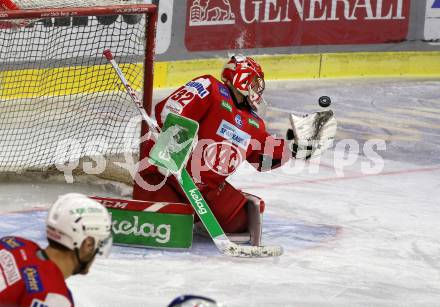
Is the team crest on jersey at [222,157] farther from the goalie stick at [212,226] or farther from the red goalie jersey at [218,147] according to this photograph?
the goalie stick at [212,226]

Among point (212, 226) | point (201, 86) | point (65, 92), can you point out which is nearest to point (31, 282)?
point (212, 226)

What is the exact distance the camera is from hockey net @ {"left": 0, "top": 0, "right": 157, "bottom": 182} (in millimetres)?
6996

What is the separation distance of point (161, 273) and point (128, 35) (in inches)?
110

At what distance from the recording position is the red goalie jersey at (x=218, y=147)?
5.79m

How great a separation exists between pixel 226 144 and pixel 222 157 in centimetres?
7

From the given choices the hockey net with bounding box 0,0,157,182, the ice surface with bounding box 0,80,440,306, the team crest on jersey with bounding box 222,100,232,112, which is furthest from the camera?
the hockey net with bounding box 0,0,157,182

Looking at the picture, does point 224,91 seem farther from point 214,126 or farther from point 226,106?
point 214,126

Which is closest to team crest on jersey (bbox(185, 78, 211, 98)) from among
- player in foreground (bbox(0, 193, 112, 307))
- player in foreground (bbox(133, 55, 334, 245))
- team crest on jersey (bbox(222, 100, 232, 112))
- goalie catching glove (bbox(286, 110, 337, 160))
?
player in foreground (bbox(133, 55, 334, 245))

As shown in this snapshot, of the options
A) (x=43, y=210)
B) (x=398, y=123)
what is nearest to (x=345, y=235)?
(x=43, y=210)

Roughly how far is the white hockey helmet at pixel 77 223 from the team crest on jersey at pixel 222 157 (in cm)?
259

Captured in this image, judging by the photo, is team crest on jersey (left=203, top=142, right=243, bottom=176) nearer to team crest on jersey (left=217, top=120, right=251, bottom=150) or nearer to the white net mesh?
team crest on jersey (left=217, top=120, right=251, bottom=150)

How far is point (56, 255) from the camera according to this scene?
321 centimetres

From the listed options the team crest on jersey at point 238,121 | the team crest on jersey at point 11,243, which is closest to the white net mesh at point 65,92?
the team crest on jersey at point 238,121

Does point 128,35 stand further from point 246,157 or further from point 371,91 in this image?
point 371,91
